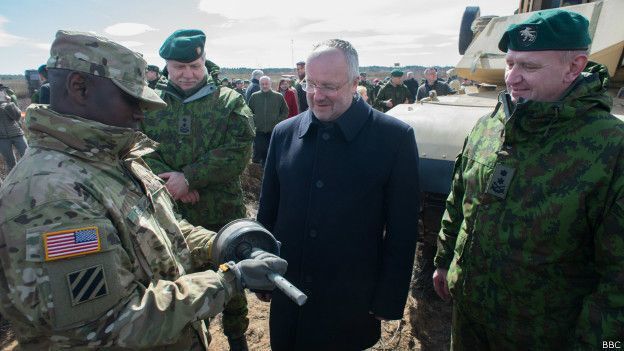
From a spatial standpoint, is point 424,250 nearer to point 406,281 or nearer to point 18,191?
point 406,281

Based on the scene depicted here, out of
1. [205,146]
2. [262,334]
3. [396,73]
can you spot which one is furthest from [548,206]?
[396,73]

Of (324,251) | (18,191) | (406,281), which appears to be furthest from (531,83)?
(18,191)

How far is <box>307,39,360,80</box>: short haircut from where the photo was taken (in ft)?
6.64

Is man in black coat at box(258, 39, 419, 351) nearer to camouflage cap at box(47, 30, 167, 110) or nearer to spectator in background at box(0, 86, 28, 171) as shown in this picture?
camouflage cap at box(47, 30, 167, 110)

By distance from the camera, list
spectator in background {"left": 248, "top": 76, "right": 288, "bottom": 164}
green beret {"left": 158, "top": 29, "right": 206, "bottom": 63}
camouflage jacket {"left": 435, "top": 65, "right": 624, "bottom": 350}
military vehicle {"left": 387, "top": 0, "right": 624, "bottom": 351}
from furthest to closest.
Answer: spectator in background {"left": 248, "top": 76, "right": 288, "bottom": 164} → military vehicle {"left": 387, "top": 0, "right": 624, "bottom": 351} → green beret {"left": 158, "top": 29, "right": 206, "bottom": 63} → camouflage jacket {"left": 435, "top": 65, "right": 624, "bottom": 350}

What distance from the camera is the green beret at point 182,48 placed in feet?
9.64

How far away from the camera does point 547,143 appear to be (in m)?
1.84

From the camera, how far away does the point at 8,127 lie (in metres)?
8.03

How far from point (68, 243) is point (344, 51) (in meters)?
1.45

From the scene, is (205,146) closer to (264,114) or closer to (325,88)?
(325,88)

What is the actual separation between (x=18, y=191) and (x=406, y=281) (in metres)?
1.68

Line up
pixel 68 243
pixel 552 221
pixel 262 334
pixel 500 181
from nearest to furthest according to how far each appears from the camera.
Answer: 1. pixel 68 243
2. pixel 552 221
3. pixel 500 181
4. pixel 262 334

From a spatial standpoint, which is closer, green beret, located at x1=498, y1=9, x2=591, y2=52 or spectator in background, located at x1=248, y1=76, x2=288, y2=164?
green beret, located at x1=498, y1=9, x2=591, y2=52

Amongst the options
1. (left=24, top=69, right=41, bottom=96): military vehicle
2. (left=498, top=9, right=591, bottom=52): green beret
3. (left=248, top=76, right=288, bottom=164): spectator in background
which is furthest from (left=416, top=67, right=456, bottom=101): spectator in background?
(left=24, top=69, right=41, bottom=96): military vehicle
